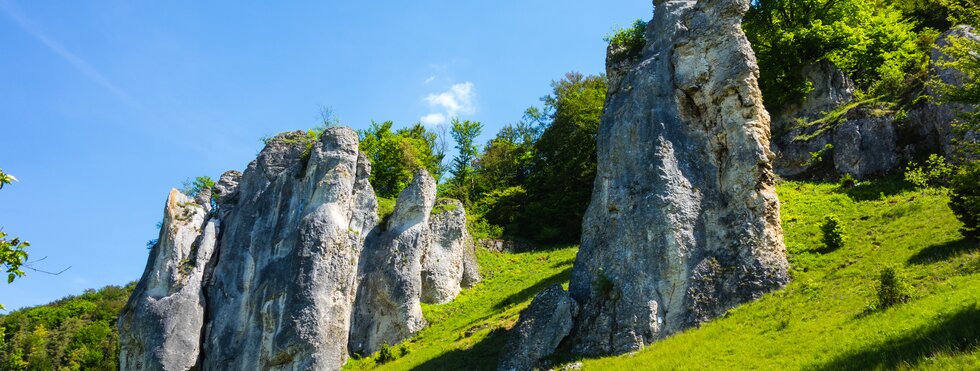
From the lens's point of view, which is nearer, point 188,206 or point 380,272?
point 380,272

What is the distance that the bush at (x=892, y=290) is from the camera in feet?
59.6

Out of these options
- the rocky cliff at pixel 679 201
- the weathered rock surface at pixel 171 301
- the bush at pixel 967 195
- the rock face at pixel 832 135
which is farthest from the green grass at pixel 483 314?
the bush at pixel 967 195

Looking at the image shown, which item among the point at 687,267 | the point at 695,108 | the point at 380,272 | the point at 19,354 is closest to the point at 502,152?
the point at 380,272

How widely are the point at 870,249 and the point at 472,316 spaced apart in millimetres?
16431

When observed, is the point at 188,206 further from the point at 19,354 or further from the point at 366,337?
the point at 19,354

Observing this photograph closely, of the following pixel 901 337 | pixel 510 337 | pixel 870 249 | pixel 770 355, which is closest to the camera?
pixel 901 337

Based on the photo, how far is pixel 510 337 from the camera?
2514 centimetres

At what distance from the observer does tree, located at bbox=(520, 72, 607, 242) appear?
43.9 m

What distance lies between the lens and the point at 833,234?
24.4 metres

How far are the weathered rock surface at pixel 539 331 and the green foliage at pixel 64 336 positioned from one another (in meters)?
35.7

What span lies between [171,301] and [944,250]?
3182cm

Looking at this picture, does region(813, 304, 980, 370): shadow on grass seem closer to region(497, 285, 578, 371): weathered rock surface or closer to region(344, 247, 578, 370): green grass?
region(497, 285, 578, 371): weathered rock surface

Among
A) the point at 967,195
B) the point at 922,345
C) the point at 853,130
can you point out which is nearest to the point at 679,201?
the point at 967,195

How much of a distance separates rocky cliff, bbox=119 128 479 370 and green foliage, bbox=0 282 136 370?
1677 cm
